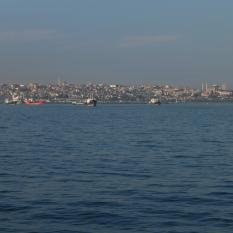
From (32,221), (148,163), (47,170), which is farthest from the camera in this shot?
(148,163)

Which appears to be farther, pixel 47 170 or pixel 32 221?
pixel 47 170

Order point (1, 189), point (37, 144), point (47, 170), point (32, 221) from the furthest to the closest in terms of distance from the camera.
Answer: point (37, 144)
point (47, 170)
point (1, 189)
point (32, 221)

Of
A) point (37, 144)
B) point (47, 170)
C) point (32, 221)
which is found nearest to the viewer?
point (32, 221)

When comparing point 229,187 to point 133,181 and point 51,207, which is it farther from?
point 51,207

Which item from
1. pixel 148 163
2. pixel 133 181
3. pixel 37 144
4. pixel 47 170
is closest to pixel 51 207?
pixel 133 181

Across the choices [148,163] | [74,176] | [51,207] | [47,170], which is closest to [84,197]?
[51,207]

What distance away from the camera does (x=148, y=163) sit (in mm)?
29875

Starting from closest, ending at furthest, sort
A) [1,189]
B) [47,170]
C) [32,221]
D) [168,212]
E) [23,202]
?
1. [32,221]
2. [168,212]
3. [23,202]
4. [1,189]
5. [47,170]

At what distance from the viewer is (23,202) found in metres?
19.0

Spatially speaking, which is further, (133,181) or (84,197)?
(133,181)

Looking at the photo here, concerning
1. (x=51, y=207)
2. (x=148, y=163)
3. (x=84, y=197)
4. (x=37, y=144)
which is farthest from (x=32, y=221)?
(x=37, y=144)

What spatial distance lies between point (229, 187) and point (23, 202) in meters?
7.36

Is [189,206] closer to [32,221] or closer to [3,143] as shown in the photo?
[32,221]

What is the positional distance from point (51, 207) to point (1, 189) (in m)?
3.72
